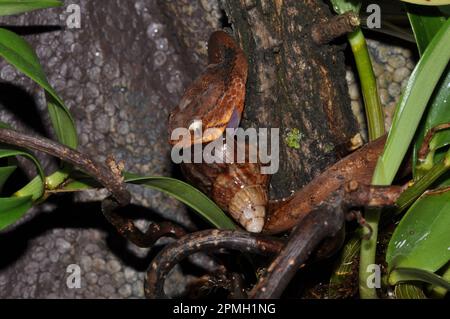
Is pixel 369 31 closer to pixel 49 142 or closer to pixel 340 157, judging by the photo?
pixel 340 157

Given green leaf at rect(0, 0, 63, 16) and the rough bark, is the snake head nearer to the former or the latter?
the rough bark

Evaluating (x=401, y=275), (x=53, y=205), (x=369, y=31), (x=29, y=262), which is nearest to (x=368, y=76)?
(x=369, y=31)

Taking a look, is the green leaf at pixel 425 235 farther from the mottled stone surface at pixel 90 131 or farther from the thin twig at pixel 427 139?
the mottled stone surface at pixel 90 131

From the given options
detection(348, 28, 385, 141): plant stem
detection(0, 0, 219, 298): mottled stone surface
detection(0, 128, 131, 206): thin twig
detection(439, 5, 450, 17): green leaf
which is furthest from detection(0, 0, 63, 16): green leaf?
detection(439, 5, 450, 17): green leaf

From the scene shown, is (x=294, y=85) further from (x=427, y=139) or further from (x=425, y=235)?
(x=425, y=235)

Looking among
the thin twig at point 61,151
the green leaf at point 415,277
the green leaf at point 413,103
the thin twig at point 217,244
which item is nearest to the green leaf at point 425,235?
the green leaf at point 415,277

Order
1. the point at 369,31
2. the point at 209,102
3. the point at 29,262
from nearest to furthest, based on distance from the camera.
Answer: the point at 209,102 < the point at 369,31 < the point at 29,262

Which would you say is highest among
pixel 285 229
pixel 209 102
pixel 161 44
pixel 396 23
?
pixel 161 44

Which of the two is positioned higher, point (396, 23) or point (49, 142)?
point (396, 23)
